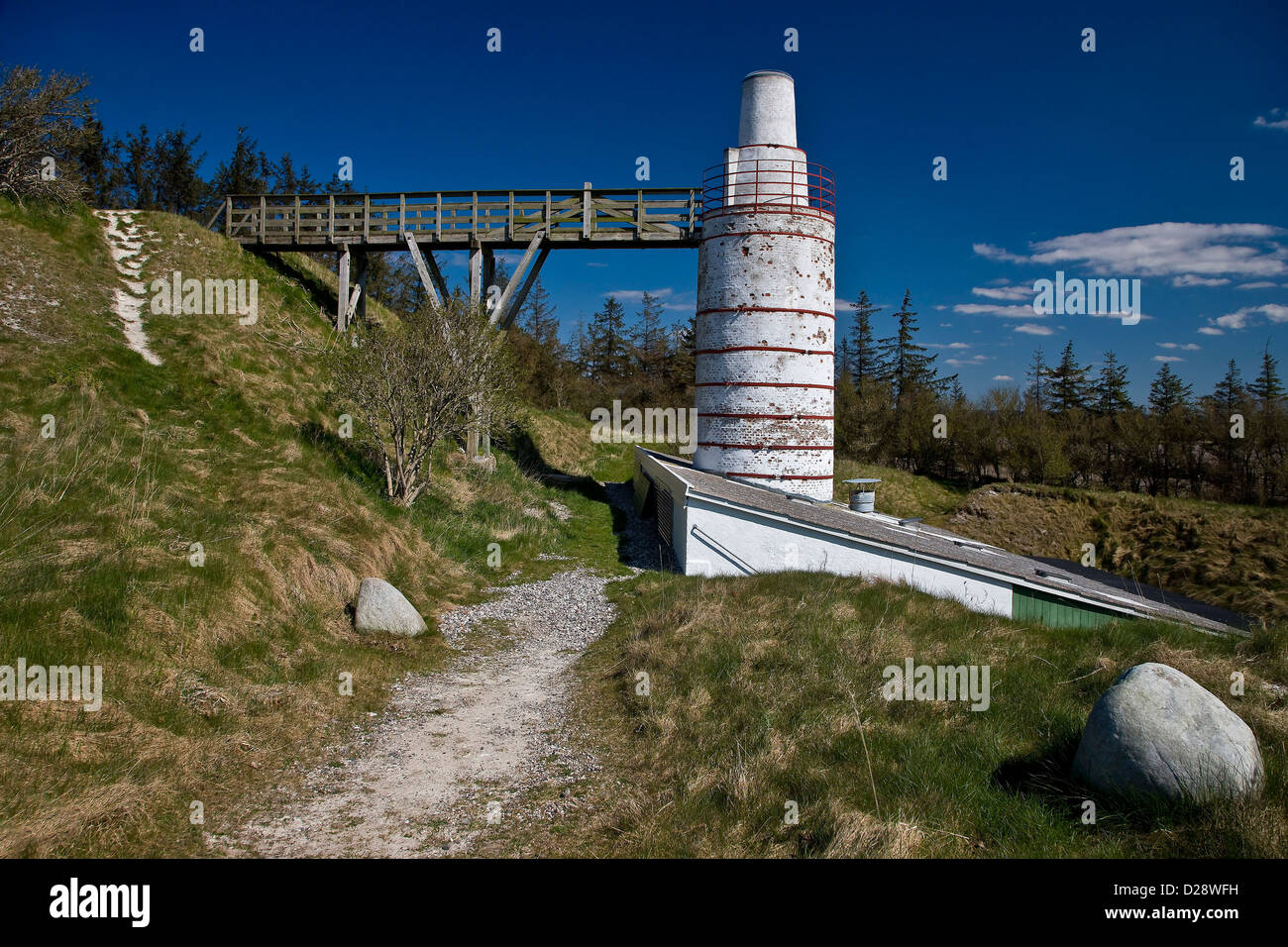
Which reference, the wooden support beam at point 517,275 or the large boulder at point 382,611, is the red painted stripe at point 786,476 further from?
the large boulder at point 382,611

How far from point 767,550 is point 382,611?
7.61 metres

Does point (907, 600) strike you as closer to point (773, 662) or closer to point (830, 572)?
point (830, 572)

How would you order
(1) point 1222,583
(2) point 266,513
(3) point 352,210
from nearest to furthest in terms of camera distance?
(2) point 266,513 → (3) point 352,210 → (1) point 1222,583

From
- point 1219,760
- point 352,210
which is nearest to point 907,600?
point 1219,760

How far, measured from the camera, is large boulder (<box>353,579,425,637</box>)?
32.3 ft

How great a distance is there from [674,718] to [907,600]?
18.6 feet

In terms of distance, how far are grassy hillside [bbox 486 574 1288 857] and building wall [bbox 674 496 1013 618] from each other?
119 inches

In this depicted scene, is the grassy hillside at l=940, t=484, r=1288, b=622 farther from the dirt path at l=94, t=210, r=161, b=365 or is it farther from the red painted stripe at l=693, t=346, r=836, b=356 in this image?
the dirt path at l=94, t=210, r=161, b=365

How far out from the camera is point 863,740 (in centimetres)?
614

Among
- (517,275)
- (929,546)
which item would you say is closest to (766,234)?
(517,275)

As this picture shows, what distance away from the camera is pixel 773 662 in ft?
27.8

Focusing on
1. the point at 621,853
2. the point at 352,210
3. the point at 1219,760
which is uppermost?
the point at 352,210

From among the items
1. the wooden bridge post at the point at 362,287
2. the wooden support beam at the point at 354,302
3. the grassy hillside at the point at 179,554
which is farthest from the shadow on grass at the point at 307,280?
the grassy hillside at the point at 179,554
